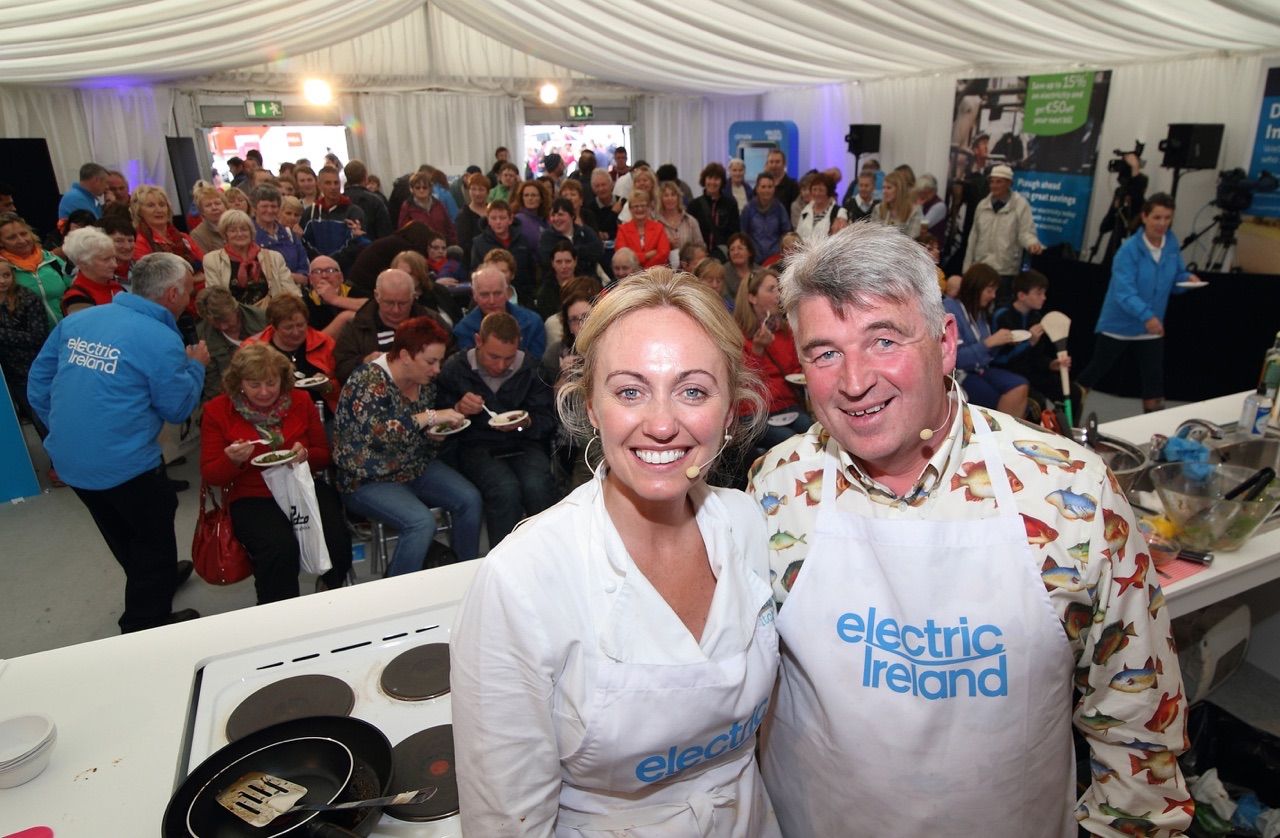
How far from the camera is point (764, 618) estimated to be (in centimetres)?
128

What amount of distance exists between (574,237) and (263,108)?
24.3ft

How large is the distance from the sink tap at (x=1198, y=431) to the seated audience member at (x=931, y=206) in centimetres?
538

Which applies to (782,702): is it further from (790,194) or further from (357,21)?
(357,21)

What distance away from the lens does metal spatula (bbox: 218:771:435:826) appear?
1192 millimetres

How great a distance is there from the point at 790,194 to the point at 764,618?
26.0 ft

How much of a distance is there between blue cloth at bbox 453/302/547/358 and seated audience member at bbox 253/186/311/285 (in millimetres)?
1948

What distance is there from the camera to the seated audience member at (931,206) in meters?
7.73

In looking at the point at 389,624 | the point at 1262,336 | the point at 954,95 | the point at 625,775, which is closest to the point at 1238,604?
the point at 625,775

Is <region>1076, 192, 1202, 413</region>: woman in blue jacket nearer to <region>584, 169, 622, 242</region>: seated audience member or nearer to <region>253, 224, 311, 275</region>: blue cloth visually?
<region>584, 169, 622, 242</region>: seated audience member

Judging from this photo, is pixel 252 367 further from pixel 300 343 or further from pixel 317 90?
pixel 317 90

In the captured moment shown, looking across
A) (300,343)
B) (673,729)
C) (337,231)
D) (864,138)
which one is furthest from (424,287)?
(864,138)

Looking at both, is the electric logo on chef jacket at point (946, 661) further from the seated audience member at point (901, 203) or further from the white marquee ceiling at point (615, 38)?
the seated audience member at point (901, 203)

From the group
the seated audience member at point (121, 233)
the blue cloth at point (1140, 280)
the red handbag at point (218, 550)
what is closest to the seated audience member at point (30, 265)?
the seated audience member at point (121, 233)

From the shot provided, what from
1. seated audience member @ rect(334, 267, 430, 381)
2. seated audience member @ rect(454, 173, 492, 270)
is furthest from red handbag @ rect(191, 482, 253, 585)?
seated audience member @ rect(454, 173, 492, 270)
